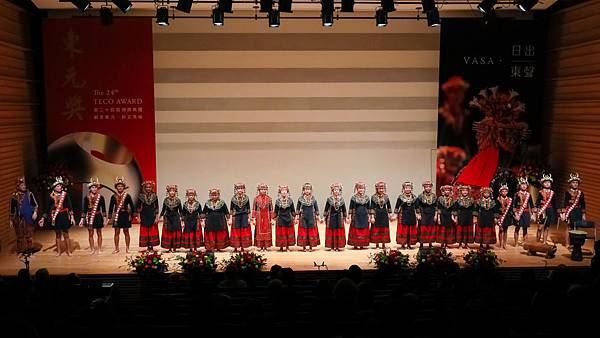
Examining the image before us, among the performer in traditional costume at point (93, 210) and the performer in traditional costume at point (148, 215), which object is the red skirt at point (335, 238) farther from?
the performer in traditional costume at point (93, 210)

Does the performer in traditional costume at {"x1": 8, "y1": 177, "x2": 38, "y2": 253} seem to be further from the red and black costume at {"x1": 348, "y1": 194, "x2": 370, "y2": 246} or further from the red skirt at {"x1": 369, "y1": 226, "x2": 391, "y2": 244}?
the red skirt at {"x1": 369, "y1": 226, "x2": 391, "y2": 244}

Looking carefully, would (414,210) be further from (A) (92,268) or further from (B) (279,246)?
(A) (92,268)

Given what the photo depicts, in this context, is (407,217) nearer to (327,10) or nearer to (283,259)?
(283,259)

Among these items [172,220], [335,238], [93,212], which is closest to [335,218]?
[335,238]

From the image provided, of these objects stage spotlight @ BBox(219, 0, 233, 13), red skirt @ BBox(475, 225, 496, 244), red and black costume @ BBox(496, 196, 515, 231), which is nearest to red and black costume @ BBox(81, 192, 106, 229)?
stage spotlight @ BBox(219, 0, 233, 13)

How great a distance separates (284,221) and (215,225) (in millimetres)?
1157

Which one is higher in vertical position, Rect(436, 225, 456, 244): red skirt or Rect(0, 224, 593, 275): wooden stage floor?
Rect(436, 225, 456, 244): red skirt

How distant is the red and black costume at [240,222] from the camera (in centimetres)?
905

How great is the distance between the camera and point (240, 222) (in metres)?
9.14

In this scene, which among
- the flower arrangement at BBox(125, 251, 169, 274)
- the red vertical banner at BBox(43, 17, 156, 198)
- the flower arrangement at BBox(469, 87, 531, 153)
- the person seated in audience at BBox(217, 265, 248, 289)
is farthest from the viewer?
the flower arrangement at BBox(469, 87, 531, 153)

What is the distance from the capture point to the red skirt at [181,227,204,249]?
9040mm

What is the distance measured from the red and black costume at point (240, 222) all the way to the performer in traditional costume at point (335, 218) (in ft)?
4.39

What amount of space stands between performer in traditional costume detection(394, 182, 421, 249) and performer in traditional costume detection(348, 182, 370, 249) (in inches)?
23.1

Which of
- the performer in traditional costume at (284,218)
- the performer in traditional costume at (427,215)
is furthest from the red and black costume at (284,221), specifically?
the performer in traditional costume at (427,215)
